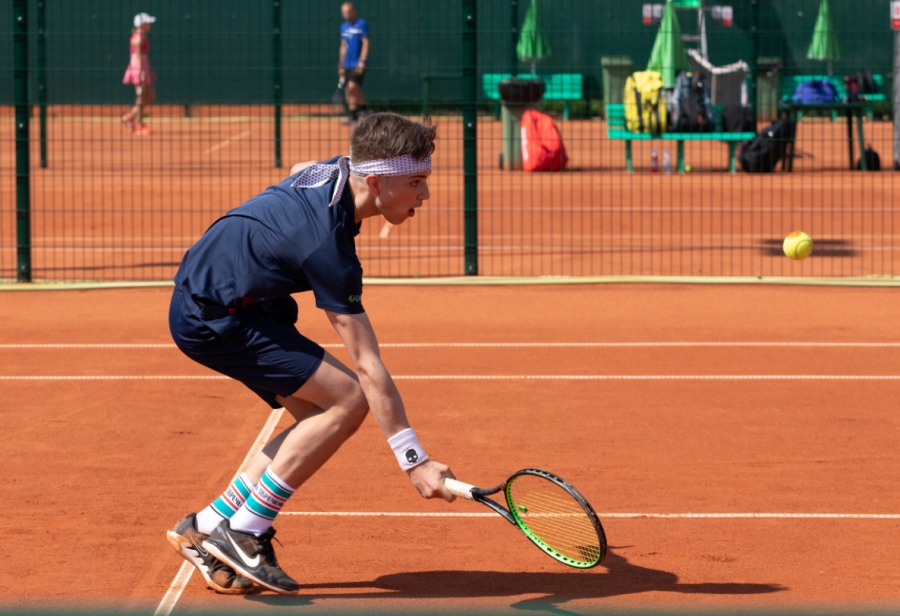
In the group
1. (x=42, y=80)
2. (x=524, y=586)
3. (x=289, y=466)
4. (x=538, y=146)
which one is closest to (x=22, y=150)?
(x=42, y=80)

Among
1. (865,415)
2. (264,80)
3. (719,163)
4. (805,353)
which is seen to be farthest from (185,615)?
Answer: (264,80)

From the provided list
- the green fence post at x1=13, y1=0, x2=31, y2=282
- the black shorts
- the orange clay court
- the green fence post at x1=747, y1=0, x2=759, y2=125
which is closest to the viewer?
the orange clay court

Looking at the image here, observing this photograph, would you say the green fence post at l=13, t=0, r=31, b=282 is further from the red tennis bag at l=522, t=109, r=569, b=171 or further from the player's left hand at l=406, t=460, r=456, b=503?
the player's left hand at l=406, t=460, r=456, b=503

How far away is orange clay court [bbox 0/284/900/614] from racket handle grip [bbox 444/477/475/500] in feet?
1.45

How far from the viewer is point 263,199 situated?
12.1ft

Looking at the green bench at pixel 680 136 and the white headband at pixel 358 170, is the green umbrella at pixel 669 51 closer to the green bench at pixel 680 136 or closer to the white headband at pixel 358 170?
the green bench at pixel 680 136

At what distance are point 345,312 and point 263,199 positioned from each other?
0.52m

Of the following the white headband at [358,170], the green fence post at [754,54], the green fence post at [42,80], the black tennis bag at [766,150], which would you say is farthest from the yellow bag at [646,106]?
the white headband at [358,170]

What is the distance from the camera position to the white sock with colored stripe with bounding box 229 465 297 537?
3.75 meters

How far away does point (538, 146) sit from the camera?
49.0 feet

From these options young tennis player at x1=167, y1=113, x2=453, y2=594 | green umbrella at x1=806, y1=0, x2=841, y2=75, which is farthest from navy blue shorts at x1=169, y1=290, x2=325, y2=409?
green umbrella at x1=806, y1=0, x2=841, y2=75

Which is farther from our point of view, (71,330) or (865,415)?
(71,330)

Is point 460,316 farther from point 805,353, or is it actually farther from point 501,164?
point 501,164

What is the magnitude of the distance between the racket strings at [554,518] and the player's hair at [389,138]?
112cm
